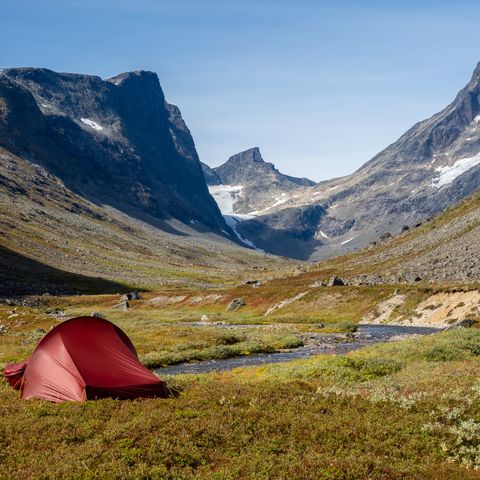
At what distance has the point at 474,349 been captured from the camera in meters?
35.5

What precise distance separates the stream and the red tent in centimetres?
1267

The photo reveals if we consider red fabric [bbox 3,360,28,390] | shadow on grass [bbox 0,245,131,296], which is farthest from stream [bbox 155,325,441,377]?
shadow on grass [bbox 0,245,131,296]

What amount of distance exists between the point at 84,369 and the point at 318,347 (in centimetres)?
3268

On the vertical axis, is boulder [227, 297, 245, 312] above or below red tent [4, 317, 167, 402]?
below

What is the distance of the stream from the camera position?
42.3 metres

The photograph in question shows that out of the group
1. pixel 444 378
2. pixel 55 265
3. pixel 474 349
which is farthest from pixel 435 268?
pixel 55 265

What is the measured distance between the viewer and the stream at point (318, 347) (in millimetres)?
42259

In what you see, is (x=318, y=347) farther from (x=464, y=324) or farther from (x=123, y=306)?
(x=123, y=306)

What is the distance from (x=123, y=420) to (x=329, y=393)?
8.27 m

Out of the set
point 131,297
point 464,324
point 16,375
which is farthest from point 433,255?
point 16,375

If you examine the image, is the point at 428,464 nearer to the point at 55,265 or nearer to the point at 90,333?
the point at 90,333

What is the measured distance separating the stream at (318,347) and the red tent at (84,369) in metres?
12.7

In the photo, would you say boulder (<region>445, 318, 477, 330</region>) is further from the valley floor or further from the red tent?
the red tent

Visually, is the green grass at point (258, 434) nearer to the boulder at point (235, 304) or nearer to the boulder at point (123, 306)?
the boulder at point (235, 304)
